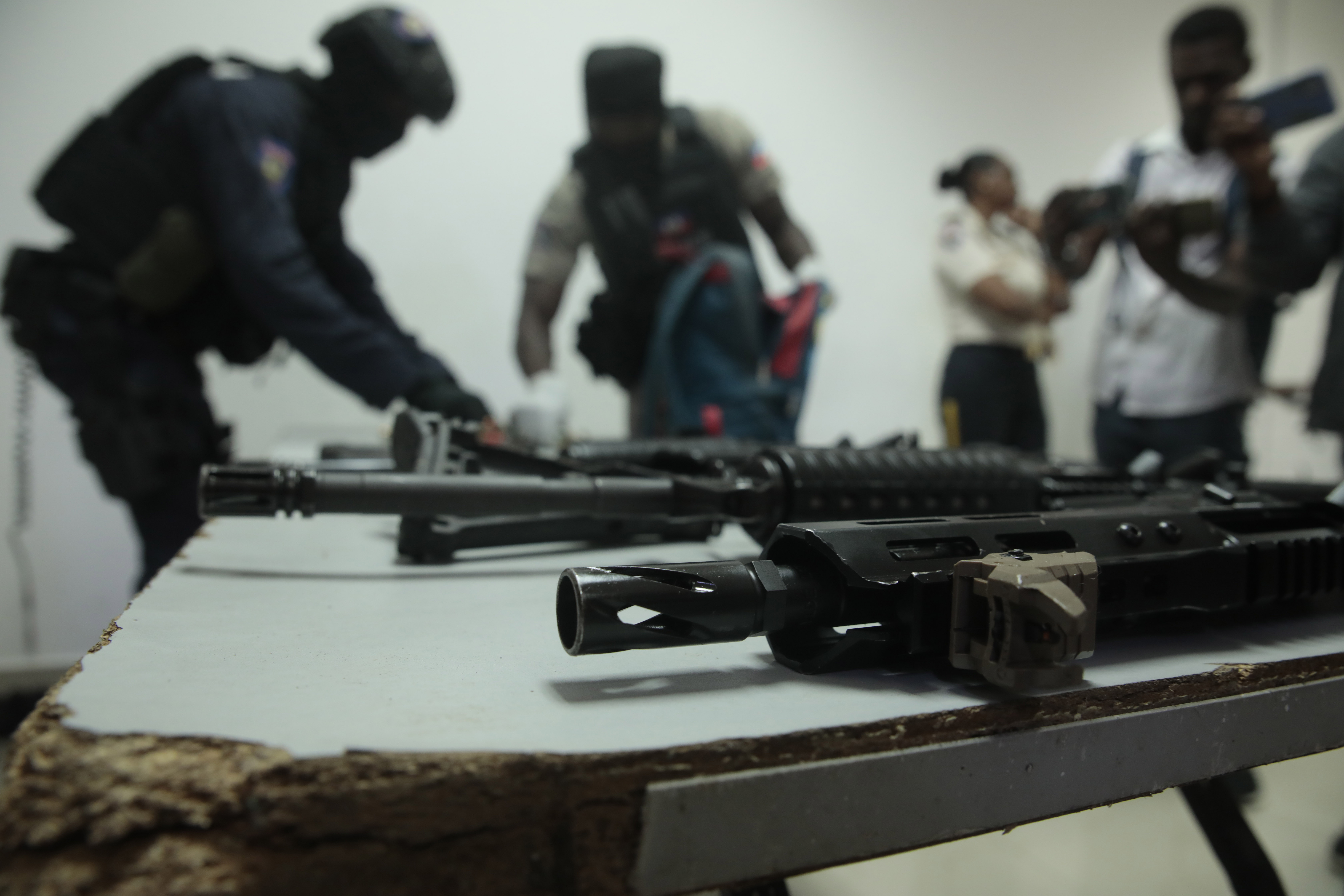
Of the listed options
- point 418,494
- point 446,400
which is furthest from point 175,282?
point 418,494

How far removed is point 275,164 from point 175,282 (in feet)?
0.79

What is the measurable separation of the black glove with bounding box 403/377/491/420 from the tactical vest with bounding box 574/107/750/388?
0.49 meters

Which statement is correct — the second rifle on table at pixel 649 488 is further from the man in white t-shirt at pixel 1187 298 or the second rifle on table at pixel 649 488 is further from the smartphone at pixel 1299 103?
the smartphone at pixel 1299 103

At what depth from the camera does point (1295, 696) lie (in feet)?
1.45

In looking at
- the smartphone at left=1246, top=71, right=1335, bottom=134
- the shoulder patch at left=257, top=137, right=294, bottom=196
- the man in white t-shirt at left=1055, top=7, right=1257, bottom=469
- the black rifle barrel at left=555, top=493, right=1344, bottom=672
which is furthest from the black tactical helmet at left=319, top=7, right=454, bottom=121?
the smartphone at left=1246, top=71, right=1335, bottom=134

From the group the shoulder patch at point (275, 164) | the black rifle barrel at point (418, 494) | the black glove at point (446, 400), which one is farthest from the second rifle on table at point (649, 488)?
the shoulder patch at point (275, 164)

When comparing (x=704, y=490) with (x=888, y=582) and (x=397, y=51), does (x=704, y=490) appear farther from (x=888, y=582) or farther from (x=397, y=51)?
(x=397, y=51)

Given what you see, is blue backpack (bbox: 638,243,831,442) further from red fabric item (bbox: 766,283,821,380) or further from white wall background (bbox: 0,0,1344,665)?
white wall background (bbox: 0,0,1344,665)

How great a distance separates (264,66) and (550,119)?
0.90 m

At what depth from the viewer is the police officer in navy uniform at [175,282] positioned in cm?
120

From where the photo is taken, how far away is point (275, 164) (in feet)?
3.95

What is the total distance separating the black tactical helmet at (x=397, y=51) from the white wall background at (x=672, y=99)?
0.50 m

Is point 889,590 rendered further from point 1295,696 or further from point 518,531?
point 518,531

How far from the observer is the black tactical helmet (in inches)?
53.4
